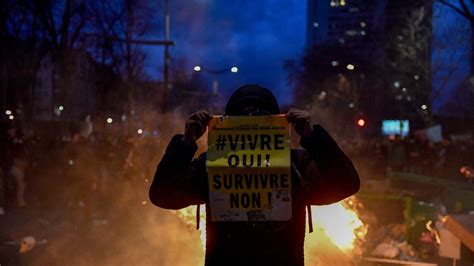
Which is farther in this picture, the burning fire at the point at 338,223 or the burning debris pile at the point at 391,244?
the burning debris pile at the point at 391,244

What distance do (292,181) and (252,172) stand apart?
188 millimetres

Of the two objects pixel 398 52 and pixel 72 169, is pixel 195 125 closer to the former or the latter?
pixel 72 169

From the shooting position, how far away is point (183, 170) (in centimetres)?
278

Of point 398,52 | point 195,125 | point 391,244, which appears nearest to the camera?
point 195,125

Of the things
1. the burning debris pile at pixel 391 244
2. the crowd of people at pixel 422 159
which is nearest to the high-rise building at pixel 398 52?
the crowd of people at pixel 422 159

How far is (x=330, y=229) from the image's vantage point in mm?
6480

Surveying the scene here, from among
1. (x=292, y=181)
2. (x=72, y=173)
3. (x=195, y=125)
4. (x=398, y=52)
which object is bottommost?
(x=72, y=173)

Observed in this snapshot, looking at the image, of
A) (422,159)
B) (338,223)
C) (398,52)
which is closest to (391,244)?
(338,223)

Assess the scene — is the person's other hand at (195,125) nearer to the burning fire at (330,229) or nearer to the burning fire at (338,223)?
the burning fire at (330,229)

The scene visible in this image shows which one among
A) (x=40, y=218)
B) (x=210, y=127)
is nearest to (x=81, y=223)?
(x=40, y=218)

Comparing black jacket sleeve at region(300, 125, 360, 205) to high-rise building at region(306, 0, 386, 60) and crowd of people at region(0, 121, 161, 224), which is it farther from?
high-rise building at region(306, 0, 386, 60)

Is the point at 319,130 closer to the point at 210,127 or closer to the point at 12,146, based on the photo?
the point at 210,127

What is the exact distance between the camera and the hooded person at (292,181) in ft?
8.77

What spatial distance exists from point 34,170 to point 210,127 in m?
13.4
